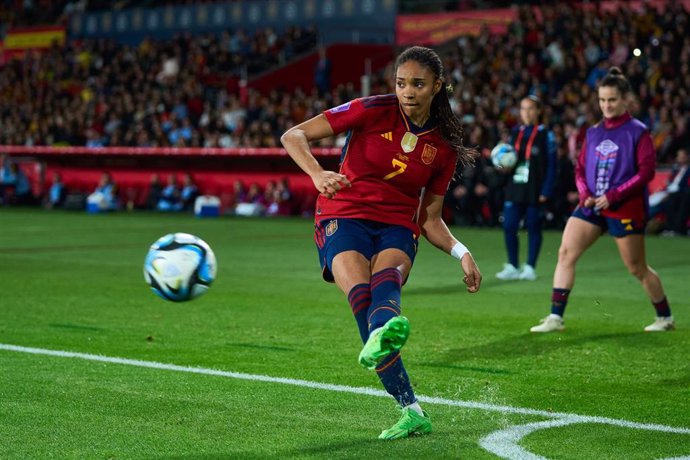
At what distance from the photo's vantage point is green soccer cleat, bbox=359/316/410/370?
204 inches

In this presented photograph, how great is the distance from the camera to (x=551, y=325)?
984 cm

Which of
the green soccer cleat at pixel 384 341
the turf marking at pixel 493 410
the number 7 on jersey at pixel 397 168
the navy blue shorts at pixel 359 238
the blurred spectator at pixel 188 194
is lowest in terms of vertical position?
the blurred spectator at pixel 188 194

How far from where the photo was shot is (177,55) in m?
41.2

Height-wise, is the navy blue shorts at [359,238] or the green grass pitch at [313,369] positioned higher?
the navy blue shorts at [359,238]

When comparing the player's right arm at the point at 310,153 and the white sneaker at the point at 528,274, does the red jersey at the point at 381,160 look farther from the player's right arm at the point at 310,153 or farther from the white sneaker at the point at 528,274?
the white sneaker at the point at 528,274

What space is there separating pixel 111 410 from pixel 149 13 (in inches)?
1608

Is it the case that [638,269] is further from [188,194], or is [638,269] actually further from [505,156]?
[188,194]

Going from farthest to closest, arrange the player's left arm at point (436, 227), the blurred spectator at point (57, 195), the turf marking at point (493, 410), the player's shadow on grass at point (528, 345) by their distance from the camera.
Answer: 1. the blurred spectator at point (57, 195)
2. the player's shadow on grass at point (528, 345)
3. the player's left arm at point (436, 227)
4. the turf marking at point (493, 410)

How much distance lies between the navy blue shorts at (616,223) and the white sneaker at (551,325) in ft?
A: 2.89

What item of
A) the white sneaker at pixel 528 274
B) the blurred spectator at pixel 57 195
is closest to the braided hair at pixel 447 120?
the white sneaker at pixel 528 274

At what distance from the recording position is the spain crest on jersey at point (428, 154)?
6039 millimetres

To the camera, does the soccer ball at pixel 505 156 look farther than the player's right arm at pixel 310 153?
Yes

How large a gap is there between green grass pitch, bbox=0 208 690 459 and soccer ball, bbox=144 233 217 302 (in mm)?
653

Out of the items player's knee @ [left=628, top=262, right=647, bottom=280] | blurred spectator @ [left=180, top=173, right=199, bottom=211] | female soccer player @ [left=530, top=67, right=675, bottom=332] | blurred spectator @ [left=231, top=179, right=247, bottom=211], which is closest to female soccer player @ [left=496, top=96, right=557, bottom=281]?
female soccer player @ [left=530, top=67, right=675, bottom=332]
